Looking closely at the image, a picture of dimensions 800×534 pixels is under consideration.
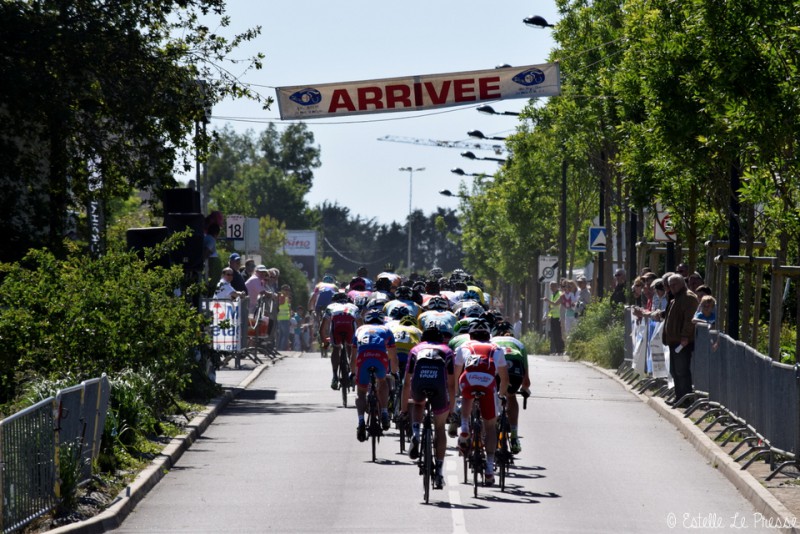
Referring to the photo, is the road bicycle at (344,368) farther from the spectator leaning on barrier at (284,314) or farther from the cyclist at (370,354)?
the spectator leaning on barrier at (284,314)

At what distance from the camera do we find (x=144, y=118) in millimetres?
25234

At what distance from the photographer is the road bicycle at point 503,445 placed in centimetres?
1444

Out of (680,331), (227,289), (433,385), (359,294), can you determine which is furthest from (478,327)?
(227,289)

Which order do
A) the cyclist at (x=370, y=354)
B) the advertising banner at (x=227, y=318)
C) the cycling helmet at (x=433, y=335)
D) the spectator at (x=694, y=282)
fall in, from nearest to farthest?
the cycling helmet at (x=433, y=335), the cyclist at (x=370, y=354), the spectator at (x=694, y=282), the advertising banner at (x=227, y=318)

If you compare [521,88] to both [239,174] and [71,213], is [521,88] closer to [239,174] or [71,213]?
[71,213]

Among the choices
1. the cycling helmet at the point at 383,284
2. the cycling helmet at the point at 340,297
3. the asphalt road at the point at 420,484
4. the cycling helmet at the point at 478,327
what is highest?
the cycling helmet at the point at 383,284

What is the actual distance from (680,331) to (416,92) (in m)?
10.6

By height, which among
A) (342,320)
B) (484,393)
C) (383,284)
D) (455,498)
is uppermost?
(383,284)

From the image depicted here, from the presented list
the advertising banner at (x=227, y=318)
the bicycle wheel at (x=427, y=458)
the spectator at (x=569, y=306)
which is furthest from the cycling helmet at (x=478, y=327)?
the spectator at (x=569, y=306)

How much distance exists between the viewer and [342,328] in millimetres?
21828

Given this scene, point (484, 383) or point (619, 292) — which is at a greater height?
point (619, 292)

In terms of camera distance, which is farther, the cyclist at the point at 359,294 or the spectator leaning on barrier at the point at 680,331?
the cyclist at the point at 359,294

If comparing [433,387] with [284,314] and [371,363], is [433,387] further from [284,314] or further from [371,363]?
[284,314]

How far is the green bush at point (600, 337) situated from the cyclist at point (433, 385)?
1753 cm
